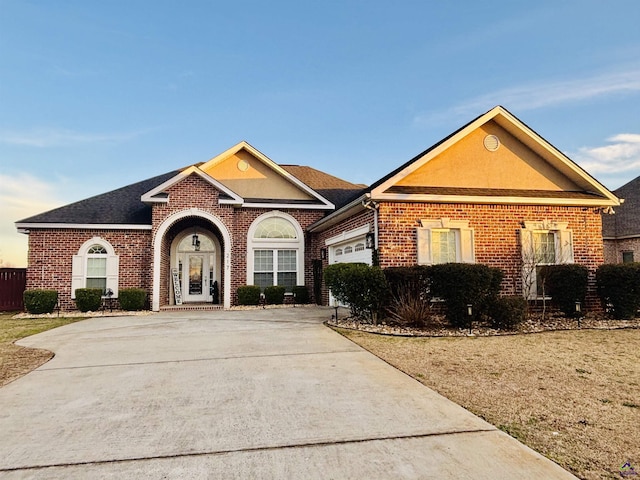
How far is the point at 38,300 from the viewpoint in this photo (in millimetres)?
14484

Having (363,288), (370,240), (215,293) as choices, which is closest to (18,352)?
(363,288)

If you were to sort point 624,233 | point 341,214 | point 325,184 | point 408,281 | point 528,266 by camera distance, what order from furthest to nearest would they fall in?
point 325,184 → point 624,233 → point 341,214 → point 528,266 → point 408,281

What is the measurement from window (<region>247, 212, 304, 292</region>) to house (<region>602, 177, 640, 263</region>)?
52.2 feet

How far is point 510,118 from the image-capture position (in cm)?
1194

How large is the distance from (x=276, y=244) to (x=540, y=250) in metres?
9.82

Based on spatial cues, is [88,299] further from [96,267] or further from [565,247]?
[565,247]

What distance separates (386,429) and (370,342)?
4.22 metres

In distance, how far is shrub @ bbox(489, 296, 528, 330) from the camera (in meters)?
9.19

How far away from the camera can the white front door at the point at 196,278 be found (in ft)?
61.8

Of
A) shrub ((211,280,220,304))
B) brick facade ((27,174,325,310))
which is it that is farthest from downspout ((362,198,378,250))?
shrub ((211,280,220,304))

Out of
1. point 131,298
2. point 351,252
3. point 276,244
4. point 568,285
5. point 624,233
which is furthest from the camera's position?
point 624,233

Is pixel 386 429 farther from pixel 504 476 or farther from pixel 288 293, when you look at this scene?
pixel 288 293

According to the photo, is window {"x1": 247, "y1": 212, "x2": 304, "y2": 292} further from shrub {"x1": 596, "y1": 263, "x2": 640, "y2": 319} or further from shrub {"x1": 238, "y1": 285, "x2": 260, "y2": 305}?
shrub {"x1": 596, "y1": 263, "x2": 640, "y2": 319}

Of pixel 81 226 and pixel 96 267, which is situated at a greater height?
pixel 81 226
